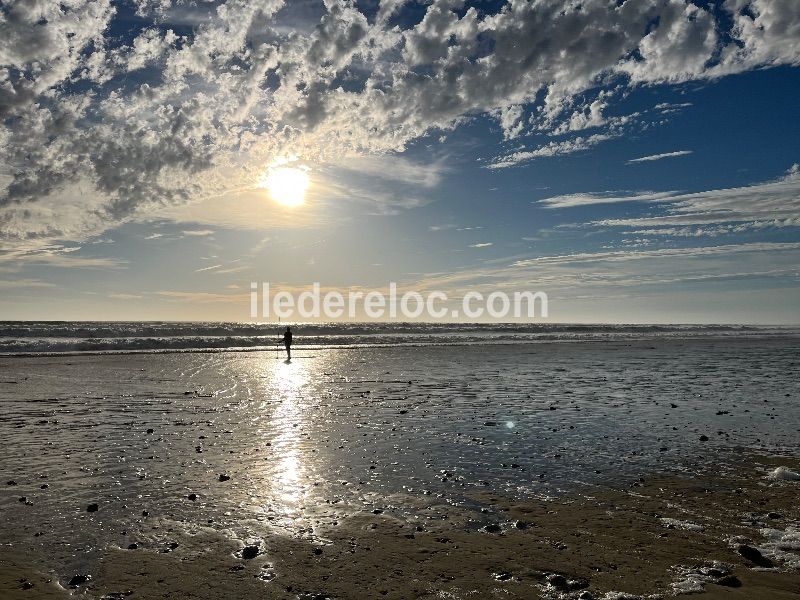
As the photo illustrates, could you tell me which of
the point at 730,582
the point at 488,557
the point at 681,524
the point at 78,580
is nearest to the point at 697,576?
the point at 730,582

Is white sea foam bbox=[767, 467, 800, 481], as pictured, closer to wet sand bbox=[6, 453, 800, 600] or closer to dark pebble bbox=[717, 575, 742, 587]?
wet sand bbox=[6, 453, 800, 600]

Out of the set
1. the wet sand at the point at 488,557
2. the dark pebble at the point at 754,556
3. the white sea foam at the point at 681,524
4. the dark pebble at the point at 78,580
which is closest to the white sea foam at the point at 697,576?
the wet sand at the point at 488,557

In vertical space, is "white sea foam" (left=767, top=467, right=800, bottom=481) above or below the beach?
above

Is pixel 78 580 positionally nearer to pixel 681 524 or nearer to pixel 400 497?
pixel 400 497

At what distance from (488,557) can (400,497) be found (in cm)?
262

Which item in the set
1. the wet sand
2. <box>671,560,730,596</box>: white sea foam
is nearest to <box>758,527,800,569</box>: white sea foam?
the wet sand

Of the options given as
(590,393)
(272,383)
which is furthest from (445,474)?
(272,383)

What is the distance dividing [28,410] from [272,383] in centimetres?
1031

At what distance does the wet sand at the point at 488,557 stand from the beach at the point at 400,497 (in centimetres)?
3

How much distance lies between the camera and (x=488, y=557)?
7160mm

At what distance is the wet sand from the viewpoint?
6.29 m

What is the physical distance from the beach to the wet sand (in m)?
0.03

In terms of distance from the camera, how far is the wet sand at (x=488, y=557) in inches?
248

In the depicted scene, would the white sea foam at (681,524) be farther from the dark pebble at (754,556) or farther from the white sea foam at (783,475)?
the white sea foam at (783,475)
